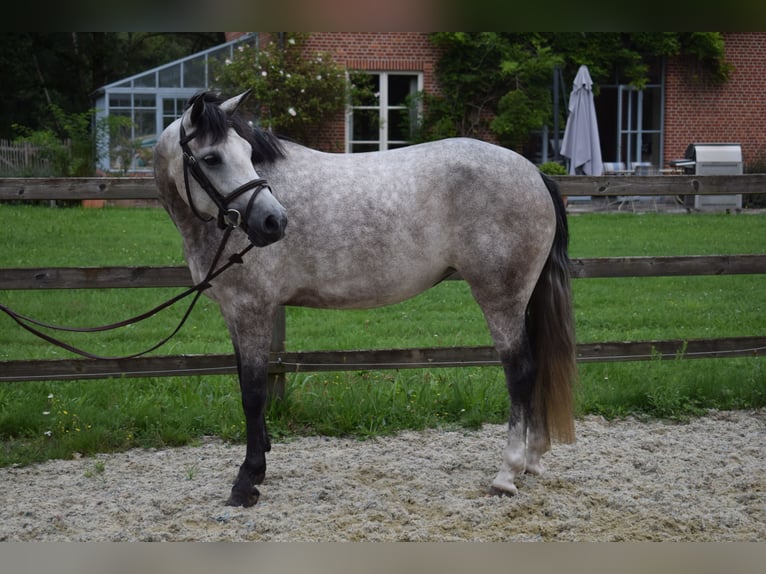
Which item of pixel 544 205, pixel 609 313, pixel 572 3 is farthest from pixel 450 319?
pixel 572 3

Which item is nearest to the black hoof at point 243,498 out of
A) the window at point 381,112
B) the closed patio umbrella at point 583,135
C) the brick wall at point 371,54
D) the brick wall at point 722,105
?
the closed patio umbrella at point 583,135

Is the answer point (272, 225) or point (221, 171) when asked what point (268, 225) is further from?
point (221, 171)

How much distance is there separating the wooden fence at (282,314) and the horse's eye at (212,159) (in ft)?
4.79

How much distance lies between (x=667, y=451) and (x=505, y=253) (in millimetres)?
1738

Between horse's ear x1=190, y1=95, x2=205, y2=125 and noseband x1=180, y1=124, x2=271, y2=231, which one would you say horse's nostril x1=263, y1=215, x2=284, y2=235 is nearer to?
noseband x1=180, y1=124, x2=271, y2=231

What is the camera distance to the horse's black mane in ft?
11.4

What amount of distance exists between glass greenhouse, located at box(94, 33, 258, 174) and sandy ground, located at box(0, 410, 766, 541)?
15.5m

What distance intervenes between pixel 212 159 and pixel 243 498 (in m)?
1.64

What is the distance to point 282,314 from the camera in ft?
16.6

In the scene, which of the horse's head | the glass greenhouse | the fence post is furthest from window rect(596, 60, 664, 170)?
the horse's head

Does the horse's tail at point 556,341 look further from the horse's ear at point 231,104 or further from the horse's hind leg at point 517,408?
the horse's ear at point 231,104

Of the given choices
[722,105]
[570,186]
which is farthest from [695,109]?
[570,186]

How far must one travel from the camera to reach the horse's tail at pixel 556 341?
4.03 meters

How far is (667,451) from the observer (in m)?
4.62
